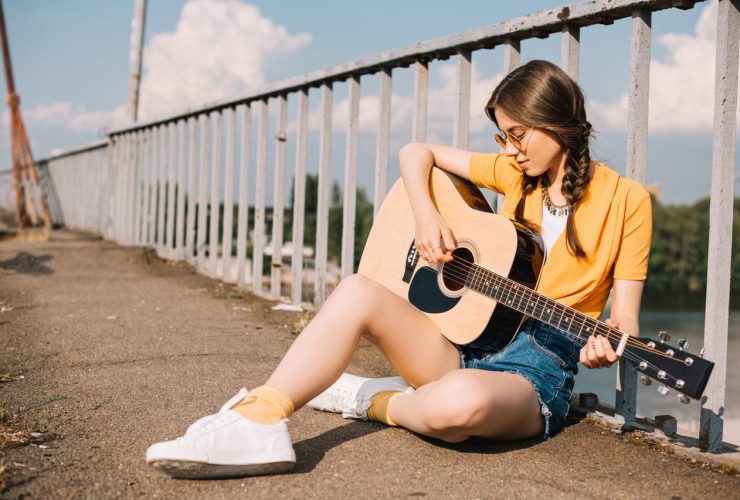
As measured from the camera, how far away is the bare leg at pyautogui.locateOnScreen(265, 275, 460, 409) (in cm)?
222

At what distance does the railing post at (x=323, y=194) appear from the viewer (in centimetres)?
502

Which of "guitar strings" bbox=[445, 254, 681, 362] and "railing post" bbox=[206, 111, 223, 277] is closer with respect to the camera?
"guitar strings" bbox=[445, 254, 681, 362]

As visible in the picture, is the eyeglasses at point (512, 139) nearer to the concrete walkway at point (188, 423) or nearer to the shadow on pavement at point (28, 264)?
the concrete walkway at point (188, 423)

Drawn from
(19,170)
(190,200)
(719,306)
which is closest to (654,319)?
(19,170)

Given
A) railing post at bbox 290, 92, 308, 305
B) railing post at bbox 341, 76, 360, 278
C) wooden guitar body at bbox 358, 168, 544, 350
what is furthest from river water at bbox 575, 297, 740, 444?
wooden guitar body at bbox 358, 168, 544, 350

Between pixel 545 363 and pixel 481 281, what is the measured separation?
333 millimetres

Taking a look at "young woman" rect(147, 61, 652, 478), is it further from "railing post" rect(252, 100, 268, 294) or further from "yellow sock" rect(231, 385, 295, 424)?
"railing post" rect(252, 100, 268, 294)

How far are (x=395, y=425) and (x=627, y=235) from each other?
98 cm

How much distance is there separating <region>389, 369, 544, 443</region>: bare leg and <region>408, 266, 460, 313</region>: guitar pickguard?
0.34 metres

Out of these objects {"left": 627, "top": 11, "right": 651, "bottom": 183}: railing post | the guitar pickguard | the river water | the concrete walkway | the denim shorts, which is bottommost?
the river water

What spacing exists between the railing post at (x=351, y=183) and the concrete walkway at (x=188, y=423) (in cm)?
63

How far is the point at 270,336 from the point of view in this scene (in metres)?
4.13

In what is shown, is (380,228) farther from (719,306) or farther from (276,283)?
(276,283)

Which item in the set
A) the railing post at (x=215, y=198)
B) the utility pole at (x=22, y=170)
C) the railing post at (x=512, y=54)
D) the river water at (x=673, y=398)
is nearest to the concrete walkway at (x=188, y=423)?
the railing post at (x=512, y=54)
